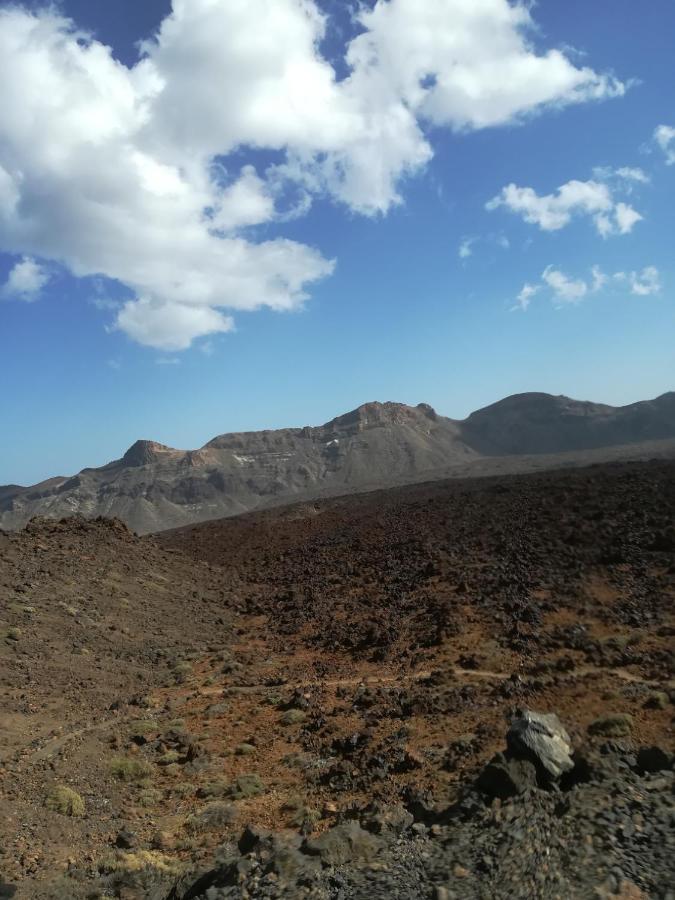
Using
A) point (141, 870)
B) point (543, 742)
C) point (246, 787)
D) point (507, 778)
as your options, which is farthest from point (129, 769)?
point (543, 742)

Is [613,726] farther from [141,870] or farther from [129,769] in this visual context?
[129,769]

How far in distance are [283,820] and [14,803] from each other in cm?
434

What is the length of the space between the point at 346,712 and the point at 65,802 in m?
5.98

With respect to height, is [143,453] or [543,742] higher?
[143,453]

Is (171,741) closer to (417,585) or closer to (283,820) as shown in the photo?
(283,820)

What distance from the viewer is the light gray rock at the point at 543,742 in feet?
28.8

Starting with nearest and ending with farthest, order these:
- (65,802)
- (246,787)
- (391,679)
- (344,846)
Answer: (344,846), (65,802), (246,787), (391,679)

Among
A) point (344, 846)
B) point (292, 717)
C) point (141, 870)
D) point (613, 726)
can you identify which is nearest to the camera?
point (344, 846)

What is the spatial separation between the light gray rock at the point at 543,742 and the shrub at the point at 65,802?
699 cm

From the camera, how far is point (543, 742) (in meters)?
9.00

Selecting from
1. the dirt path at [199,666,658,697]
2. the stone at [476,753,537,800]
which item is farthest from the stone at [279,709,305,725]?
the stone at [476,753,537,800]

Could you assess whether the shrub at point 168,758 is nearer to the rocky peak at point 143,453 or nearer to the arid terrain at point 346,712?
the arid terrain at point 346,712

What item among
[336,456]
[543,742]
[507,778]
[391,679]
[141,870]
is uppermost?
[336,456]

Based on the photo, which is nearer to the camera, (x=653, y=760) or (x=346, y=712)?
(x=653, y=760)
